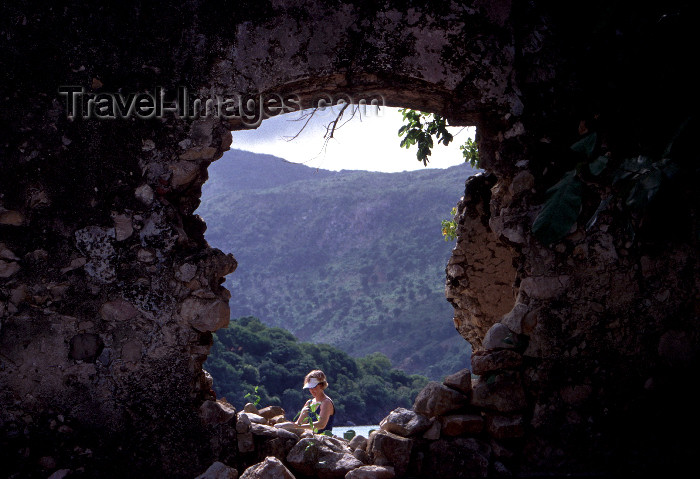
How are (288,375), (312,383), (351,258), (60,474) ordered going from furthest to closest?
(351,258) < (288,375) < (312,383) < (60,474)

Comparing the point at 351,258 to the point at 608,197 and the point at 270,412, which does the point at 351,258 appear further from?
the point at 608,197

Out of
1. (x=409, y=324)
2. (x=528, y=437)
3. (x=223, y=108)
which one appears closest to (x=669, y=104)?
(x=528, y=437)

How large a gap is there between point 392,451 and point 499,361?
709 mm

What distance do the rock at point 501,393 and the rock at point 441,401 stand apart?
0.08 meters

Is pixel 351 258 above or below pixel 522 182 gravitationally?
below

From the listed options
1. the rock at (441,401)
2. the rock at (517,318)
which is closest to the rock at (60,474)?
the rock at (441,401)

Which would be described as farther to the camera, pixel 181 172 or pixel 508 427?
pixel 181 172

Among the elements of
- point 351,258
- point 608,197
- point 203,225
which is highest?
A: point 608,197

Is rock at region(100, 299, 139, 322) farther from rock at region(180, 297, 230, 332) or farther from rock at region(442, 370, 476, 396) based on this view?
rock at region(442, 370, 476, 396)

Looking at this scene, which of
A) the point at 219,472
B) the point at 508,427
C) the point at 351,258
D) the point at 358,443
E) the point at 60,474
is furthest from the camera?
the point at 351,258

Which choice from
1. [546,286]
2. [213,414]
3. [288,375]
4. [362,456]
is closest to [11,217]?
[213,414]

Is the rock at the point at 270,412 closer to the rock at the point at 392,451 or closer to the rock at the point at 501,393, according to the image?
the rock at the point at 392,451

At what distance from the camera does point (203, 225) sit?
3.69 meters

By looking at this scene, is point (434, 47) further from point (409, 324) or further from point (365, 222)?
point (365, 222)
